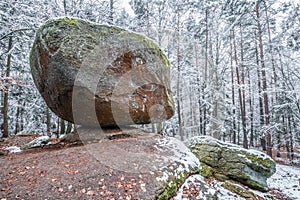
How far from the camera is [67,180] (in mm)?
3725

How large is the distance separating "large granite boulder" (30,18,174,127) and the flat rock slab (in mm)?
1271

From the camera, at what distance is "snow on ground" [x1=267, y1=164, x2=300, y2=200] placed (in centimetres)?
696

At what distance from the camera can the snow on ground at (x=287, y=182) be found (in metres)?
6.96

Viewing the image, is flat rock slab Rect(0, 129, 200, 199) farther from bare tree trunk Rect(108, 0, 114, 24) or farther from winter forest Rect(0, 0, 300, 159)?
bare tree trunk Rect(108, 0, 114, 24)

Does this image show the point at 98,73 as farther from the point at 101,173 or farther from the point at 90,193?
the point at 90,193

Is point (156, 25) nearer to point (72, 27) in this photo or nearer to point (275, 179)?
point (72, 27)

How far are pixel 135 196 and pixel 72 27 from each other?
504cm

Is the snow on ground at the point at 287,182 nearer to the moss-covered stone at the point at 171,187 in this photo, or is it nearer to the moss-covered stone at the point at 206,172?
the moss-covered stone at the point at 206,172

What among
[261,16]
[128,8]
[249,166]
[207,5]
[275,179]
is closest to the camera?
[249,166]

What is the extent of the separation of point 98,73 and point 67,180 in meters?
3.17

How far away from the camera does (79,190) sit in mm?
3504

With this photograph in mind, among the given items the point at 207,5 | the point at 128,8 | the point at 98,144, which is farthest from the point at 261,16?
the point at 98,144

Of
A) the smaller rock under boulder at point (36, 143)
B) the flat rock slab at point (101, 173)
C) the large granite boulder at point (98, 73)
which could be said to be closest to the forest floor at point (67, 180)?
the flat rock slab at point (101, 173)

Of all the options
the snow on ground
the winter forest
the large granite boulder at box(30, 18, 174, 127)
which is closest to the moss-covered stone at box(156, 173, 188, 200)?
the large granite boulder at box(30, 18, 174, 127)
